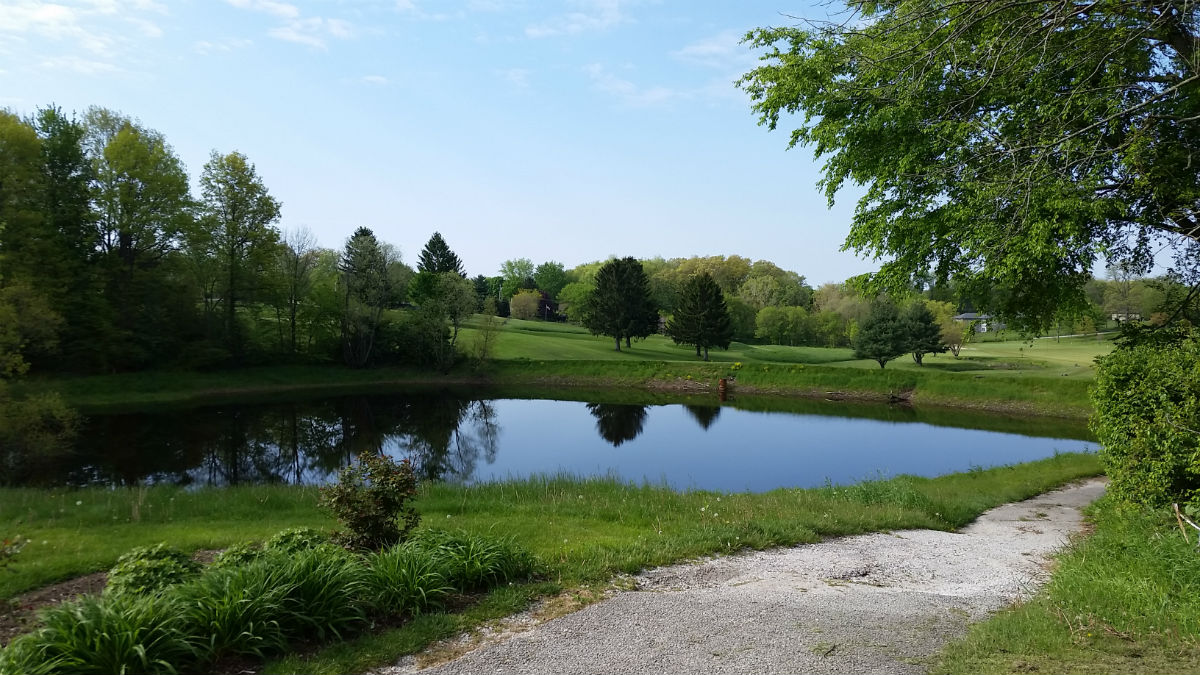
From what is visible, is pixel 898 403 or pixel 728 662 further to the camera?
pixel 898 403

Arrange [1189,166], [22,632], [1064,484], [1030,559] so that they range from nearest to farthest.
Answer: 1. [22,632]
2. [1030,559]
3. [1189,166]
4. [1064,484]

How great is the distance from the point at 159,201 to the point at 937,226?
4354cm

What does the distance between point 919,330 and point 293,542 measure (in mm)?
52307

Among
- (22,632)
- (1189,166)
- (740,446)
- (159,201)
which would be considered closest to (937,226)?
(1189,166)

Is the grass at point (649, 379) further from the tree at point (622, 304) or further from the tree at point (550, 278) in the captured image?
the tree at point (550, 278)

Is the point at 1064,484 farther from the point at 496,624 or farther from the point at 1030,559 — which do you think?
the point at 496,624

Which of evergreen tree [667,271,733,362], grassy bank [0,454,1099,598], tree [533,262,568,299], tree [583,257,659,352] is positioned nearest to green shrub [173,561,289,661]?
grassy bank [0,454,1099,598]

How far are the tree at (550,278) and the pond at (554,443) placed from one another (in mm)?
92262

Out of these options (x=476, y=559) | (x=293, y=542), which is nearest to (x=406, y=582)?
(x=476, y=559)

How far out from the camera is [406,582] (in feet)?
18.6

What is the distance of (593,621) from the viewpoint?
5457 millimetres

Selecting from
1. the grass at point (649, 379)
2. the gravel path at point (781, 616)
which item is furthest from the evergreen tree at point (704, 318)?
the gravel path at point (781, 616)

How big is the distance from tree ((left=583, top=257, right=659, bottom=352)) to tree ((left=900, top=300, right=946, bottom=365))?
2477 centimetres

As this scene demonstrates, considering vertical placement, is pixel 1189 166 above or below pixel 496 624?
above
